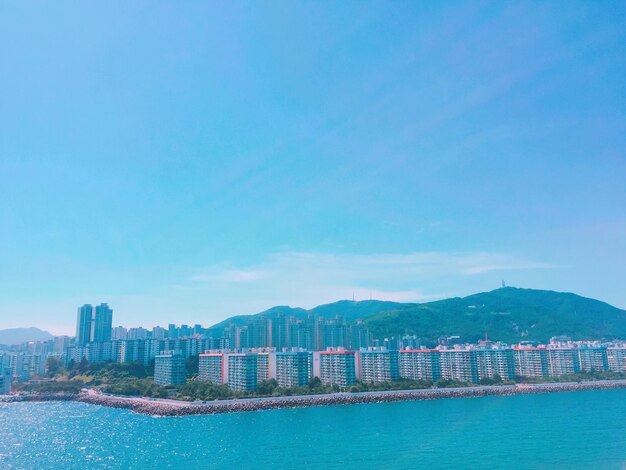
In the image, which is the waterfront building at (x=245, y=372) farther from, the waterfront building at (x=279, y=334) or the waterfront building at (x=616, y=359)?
the waterfront building at (x=616, y=359)

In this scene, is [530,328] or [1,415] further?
[530,328]

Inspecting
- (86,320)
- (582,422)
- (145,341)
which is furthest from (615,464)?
(86,320)

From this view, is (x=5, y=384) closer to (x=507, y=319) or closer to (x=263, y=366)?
(x=263, y=366)

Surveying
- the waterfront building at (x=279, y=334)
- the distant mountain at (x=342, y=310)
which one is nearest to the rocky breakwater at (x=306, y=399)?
the waterfront building at (x=279, y=334)

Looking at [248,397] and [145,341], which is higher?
[145,341]

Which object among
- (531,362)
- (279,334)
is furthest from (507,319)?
(279,334)

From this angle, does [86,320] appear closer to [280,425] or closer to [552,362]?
[280,425]

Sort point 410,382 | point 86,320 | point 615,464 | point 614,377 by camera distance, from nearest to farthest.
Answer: point 615,464 < point 410,382 < point 614,377 < point 86,320
